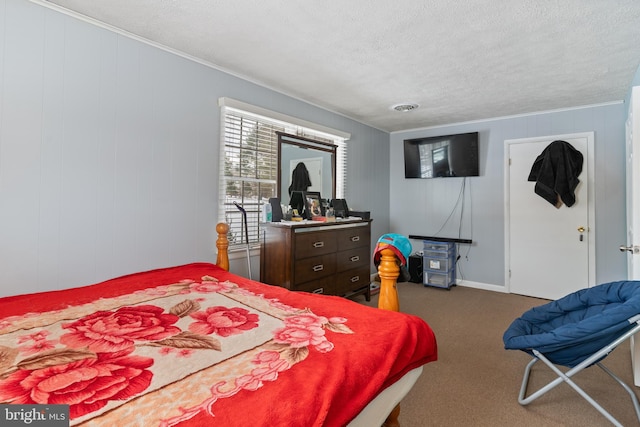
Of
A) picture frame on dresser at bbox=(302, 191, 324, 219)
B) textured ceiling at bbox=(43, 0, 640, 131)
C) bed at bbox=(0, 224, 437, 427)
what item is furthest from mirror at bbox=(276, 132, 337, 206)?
bed at bbox=(0, 224, 437, 427)

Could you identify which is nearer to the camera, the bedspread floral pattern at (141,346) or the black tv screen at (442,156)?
the bedspread floral pattern at (141,346)

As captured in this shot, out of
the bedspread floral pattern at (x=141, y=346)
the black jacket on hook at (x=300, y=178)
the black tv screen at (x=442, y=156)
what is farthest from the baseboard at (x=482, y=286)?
the bedspread floral pattern at (x=141, y=346)

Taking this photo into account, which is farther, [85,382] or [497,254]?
[497,254]

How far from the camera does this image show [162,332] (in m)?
1.22

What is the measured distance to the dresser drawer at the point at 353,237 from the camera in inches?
142

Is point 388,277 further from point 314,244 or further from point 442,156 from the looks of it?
point 442,156

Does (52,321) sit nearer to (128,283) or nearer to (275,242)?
(128,283)

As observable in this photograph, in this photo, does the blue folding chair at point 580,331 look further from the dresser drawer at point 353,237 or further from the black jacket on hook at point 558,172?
the black jacket on hook at point 558,172

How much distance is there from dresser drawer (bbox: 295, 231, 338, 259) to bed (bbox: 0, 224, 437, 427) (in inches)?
54.6

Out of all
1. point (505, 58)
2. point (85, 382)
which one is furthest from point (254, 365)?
point (505, 58)

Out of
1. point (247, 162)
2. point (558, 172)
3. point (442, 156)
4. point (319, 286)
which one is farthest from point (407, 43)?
point (558, 172)

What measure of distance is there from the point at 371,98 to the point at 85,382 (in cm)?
361

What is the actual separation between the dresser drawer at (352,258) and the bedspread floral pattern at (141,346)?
2.01 m

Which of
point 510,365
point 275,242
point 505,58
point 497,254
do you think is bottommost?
point 510,365
